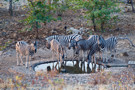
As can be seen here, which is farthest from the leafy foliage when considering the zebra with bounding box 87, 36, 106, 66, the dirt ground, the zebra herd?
the zebra with bounding box 87, 36, 106, 66

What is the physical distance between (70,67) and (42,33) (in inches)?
313

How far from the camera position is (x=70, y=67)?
50.8 ft

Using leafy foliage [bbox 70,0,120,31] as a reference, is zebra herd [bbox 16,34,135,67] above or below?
below

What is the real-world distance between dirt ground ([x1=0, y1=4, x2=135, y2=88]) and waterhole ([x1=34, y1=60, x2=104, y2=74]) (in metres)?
1.25

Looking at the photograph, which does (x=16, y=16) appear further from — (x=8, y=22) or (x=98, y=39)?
(x=98, y=39)

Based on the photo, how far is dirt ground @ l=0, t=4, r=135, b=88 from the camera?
675 inches

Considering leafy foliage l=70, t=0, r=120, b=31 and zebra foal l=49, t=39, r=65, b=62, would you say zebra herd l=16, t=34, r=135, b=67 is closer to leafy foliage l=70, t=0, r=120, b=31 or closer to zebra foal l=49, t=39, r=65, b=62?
zebra foal l=49, t=39, r=65, b=62

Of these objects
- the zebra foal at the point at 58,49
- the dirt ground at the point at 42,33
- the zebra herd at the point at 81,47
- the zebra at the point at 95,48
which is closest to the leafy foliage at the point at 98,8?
the dirt ground at the point at 42,33

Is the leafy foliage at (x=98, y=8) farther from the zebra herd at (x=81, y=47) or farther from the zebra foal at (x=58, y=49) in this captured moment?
the zebra foal at (x=58, y=49)

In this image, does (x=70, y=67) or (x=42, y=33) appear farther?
(x=42, y=33)

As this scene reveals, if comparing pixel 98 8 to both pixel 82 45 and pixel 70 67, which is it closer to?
pixel 82 45

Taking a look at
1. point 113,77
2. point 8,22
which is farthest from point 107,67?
point 8,22

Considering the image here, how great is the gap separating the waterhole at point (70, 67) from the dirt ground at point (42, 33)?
1247 mm

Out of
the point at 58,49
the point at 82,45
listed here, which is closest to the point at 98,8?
the point at 82,45
